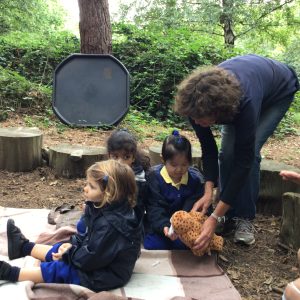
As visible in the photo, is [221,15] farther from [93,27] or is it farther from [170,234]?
[170,234]

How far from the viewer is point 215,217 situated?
2.34 meters

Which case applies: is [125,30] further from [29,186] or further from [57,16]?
[57,16]

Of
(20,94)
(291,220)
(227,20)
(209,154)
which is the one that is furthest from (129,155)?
Answer: (227,20)

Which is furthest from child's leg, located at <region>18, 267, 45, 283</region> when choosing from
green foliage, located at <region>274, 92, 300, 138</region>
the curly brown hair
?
green foliage, located at <region>274, 92, 300, 138</region>

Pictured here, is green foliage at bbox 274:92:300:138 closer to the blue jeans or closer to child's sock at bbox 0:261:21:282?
the blue jeans

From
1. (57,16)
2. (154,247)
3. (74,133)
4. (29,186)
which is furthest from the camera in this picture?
(57,16)

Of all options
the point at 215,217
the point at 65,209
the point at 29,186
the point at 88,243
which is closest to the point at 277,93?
the point at 215,217

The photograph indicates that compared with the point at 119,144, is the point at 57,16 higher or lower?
higher

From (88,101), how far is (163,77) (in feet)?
7.53

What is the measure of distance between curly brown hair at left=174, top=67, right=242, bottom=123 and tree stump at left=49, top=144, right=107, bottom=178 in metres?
2.01

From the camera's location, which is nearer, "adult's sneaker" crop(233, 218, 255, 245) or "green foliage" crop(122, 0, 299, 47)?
"adult's sneaker" crop(233, 218, 255, 245)

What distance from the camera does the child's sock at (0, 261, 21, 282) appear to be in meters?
2.11

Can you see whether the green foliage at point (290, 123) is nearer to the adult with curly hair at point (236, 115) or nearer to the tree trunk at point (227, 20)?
the tree trunk at point (227, 20)

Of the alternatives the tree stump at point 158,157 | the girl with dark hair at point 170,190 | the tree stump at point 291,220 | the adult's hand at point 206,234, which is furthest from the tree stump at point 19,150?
the tree stump at point 291,220
